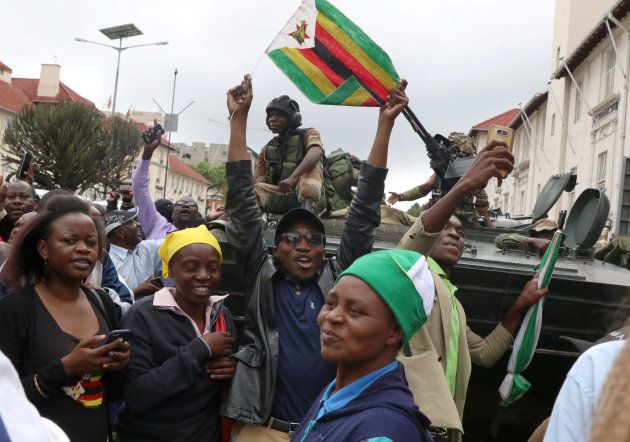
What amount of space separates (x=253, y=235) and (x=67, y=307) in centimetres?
89

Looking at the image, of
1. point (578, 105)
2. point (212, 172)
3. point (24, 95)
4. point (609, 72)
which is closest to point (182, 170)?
point (212, 172)

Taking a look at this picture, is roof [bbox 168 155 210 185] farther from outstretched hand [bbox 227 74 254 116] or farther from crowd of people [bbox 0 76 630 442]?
crowd of people [bbox 0 76 630 442]

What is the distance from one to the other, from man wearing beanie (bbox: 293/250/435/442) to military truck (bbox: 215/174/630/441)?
235 centimetres

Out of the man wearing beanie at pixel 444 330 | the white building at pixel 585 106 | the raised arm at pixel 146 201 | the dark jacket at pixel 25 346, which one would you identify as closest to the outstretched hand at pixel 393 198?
the raised arm at pixel 146 201

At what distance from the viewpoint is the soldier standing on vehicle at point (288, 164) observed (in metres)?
5.56

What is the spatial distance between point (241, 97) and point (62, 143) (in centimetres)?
3568

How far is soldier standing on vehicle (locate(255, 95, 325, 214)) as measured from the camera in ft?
18.2

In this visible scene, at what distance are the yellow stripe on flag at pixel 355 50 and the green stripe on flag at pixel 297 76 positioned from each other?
0.30 metres

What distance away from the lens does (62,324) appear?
10.6 ft

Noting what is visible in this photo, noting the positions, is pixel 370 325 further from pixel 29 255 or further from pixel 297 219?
pixel 29 255

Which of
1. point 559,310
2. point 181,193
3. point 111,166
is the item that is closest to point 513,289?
point 559,310

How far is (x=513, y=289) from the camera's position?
4.80 metres

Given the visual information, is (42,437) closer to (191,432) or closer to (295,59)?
(191,432)

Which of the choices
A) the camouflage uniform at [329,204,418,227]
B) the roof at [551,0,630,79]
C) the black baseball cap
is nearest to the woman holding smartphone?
the black baseball cap
